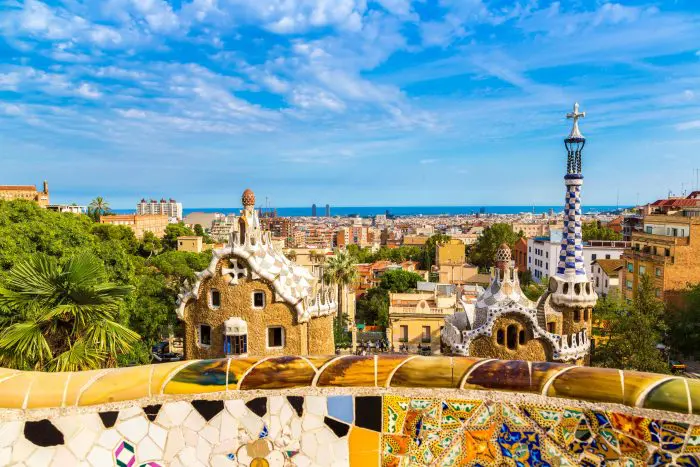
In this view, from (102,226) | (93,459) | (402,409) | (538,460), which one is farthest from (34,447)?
(102,226)

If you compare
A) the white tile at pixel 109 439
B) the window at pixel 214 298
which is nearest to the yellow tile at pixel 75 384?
the white tile at pixel 109 439

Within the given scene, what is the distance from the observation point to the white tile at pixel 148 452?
4680 millimetres

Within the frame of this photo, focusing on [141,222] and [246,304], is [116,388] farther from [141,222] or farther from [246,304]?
[141,222]

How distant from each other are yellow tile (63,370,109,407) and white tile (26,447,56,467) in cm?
40

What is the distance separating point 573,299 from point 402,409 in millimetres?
15956

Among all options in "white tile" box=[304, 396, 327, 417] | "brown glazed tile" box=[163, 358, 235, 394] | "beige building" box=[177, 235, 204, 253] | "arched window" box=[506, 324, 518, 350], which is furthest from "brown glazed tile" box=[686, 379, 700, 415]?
"beige building" box=[177, 235, 204, 253]

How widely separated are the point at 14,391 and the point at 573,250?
18.7 metres

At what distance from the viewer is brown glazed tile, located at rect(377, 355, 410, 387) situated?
188 inches

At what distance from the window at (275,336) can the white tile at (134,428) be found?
14135 mm

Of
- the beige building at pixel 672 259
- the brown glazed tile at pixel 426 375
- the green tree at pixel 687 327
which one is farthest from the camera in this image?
the beige building at pixel 672 259

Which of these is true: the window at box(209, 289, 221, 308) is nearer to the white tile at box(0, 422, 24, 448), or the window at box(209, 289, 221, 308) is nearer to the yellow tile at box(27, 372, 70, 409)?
the yellow tile at box(27, 372, 70, 409)

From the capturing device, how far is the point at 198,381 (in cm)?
483

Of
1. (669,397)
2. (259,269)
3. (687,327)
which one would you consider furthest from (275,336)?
(687,327)

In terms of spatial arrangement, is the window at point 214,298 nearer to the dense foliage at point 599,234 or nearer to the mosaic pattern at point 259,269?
the mosaic pattern at point 259,269
